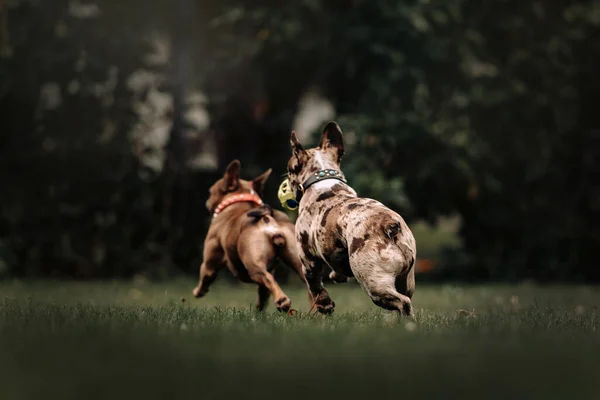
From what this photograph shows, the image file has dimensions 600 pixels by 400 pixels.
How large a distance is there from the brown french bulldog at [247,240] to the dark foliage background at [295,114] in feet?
17.1

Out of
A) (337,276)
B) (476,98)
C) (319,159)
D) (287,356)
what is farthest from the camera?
(476,98)

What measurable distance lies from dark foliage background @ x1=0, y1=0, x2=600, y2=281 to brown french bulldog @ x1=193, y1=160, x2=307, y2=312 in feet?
17.1

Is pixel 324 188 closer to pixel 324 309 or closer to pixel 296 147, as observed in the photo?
pixel 296 147

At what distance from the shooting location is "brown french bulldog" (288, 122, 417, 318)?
561 cm

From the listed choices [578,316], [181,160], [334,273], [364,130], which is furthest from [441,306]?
[181,160]

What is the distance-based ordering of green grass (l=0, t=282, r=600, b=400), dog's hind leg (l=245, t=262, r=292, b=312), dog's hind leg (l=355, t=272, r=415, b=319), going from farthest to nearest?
dog's hind leg (l=245, t=262, r=292, b=312) < dog's hind leg (l=355, t=272, r=415, b=319) < green grass (l=0, t=282, r=600, b=400)

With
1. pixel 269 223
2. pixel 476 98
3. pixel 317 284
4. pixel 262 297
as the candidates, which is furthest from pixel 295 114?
pixel 317 284

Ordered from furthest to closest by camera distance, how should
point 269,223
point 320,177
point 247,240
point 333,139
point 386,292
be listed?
point 269,223 → point 247,240 → point 333,139 → point 320,177 → point 386,292

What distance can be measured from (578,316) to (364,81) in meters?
7.91

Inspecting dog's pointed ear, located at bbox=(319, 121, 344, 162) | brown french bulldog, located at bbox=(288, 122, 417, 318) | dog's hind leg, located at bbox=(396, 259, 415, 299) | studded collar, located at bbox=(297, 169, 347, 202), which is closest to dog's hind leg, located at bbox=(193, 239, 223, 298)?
brown french bulldog, located at bbox=(288, 122, 417, 318)

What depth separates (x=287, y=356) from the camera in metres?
4.48

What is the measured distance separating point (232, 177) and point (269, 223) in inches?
42.0

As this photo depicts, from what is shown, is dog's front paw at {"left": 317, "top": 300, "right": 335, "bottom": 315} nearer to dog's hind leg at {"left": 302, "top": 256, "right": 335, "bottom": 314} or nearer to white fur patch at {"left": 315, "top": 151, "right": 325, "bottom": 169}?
dog's hind leg at {"left": 302, "top": 256, "right": 335, "bottom": 314}

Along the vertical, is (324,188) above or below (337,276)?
above
